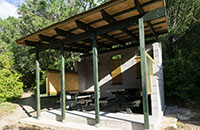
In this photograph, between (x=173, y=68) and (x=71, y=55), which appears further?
(x=71, y=55)

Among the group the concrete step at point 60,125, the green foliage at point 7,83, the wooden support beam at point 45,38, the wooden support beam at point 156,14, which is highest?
the wooden support beam at point 45,38

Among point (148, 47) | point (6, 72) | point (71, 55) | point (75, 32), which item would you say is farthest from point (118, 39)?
point (6, 72)

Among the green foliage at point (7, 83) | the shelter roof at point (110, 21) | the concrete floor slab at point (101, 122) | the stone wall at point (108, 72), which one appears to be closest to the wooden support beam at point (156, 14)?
the shelter roof at point (110, 21)

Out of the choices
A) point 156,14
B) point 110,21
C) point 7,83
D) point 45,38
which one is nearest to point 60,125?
point 45,38

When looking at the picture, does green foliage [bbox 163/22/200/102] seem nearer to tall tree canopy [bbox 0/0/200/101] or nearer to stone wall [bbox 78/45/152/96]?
tall tree canopy [bbox 0/0/200/101]

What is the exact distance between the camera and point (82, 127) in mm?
4227

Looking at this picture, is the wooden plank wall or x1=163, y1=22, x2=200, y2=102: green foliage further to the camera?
x1=163, y1=22, x2=200, y2=102: green foliage

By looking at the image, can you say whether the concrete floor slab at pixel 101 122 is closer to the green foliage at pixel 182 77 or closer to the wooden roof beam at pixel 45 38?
the wooden roof beam at pixel 45 38

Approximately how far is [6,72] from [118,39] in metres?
8.50

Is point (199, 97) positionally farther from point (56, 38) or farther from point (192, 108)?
point (56, 38)

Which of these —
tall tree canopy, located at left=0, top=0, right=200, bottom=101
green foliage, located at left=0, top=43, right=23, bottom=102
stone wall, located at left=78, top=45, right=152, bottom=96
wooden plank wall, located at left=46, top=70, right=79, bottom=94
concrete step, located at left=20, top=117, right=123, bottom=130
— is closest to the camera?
concrete step, located at left=20, top=117, right=123, bottom=130

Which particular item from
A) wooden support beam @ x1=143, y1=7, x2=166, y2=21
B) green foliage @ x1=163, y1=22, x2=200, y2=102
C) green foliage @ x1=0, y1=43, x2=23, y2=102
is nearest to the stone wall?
green foliage @ x1=163, y1=22, x2=200, y2=102

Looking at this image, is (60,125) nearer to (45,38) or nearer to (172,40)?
(45,38)

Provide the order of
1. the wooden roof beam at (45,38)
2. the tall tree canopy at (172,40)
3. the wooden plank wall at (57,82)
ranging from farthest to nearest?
the tall tree canopy at (172,40)
the wooden plank wall at (57,82)
the wooden roof beam at (45,38)
